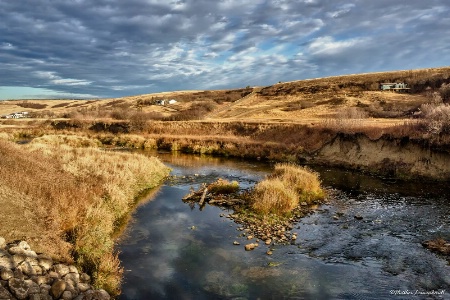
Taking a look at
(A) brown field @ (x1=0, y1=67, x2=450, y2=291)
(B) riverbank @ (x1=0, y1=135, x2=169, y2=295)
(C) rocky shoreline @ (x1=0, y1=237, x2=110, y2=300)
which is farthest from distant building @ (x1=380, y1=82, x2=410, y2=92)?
(C) rocky shoreline @ (x1=0, y1=237, x2=110, y2=300)

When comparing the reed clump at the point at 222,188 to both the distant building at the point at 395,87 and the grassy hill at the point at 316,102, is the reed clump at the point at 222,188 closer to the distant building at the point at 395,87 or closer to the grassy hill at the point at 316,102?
the grassy hill at the point at 316,102

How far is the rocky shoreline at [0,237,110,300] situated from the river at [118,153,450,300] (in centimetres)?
176

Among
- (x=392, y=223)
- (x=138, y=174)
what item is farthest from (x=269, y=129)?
(x=392, y=223)

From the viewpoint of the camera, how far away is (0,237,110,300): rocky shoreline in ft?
31.6

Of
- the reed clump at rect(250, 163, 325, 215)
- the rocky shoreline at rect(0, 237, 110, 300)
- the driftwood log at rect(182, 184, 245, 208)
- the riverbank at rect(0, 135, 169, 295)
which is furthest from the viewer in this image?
the driftwood log at rect(182, 184, 245, 208)

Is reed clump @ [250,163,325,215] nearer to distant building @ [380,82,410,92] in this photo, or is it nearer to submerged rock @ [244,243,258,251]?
submerged rock @ [244,243,258,251]

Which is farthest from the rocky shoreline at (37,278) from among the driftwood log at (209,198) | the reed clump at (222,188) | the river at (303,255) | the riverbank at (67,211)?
the reed clump at (222,188)

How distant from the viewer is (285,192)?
71.6 ft

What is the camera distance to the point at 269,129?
175 ft

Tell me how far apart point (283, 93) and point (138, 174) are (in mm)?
88485

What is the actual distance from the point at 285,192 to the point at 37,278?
1461cm

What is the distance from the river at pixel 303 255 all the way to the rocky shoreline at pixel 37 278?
5.77 feet

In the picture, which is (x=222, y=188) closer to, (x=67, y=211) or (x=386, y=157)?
(x=67, y=211)

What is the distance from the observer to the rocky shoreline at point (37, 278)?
31.6 ft
